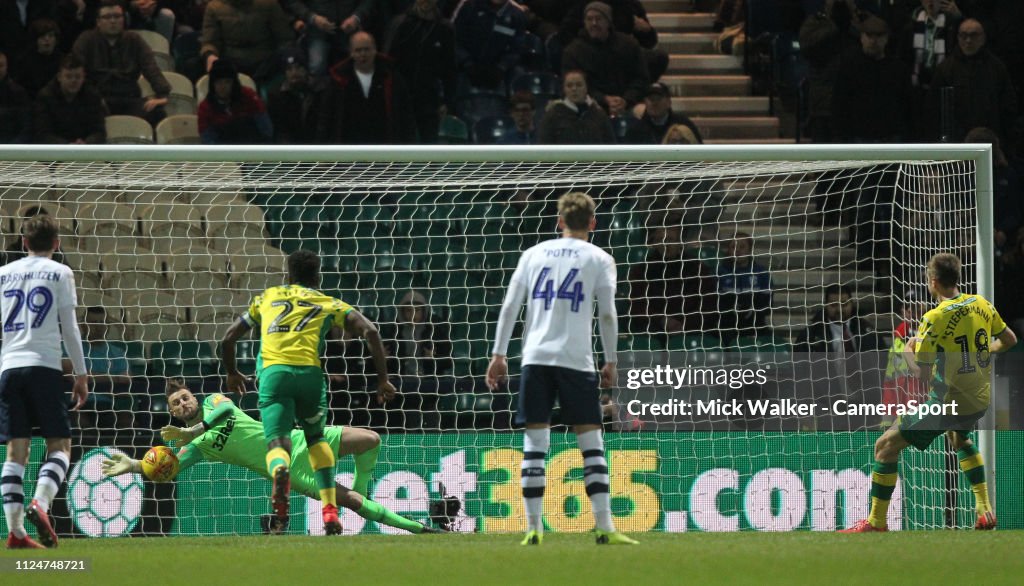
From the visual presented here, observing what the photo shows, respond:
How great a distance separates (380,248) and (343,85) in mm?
2034

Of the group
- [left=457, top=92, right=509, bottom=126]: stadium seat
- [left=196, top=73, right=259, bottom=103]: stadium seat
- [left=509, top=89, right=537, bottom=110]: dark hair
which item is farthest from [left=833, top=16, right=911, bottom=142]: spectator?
[left=196, top=73, right=259, bottom=103]: stadium seat

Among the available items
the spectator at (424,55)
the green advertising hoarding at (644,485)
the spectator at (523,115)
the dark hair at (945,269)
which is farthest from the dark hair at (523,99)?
the dark hair at (945,269)

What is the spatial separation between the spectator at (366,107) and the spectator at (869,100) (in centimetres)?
410

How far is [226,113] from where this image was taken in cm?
1301

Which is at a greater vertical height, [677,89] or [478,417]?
[677,89]

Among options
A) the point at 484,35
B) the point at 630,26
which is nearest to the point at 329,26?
Answer: the point at 484,35

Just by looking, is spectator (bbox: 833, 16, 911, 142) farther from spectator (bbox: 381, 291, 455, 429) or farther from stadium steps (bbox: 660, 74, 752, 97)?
spectator (bbox: 381, 291, 455, 429)

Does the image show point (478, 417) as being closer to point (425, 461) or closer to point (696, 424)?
point (425, 461)

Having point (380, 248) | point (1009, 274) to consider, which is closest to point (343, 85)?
point (380, 248)

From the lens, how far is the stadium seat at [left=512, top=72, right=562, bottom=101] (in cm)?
1420

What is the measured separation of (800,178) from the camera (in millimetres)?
13266

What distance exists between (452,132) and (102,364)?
448 cm

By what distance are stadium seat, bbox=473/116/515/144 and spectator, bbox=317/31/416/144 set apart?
28.6 inches

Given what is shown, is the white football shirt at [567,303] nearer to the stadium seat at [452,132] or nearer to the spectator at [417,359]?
the spectator at [417,359]
